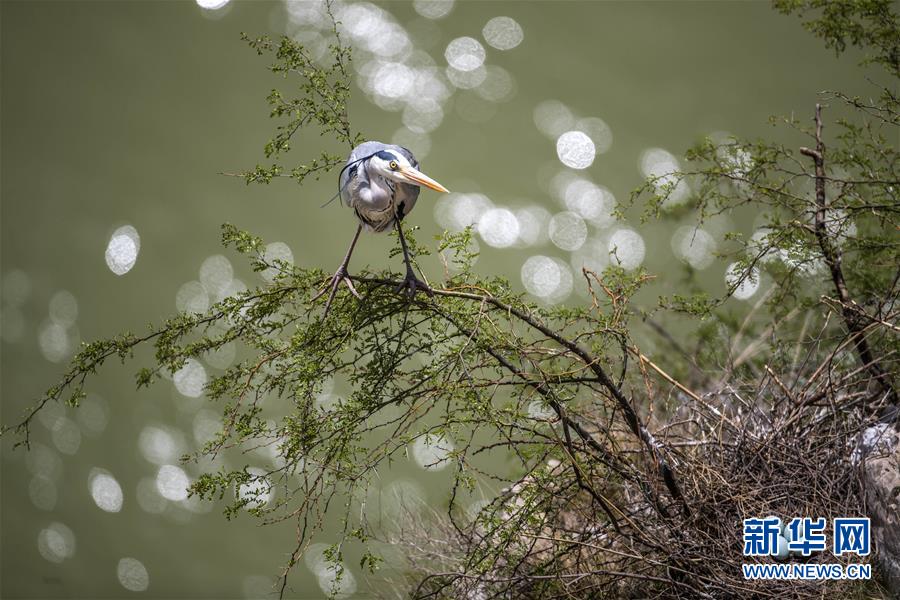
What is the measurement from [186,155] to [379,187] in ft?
8.31

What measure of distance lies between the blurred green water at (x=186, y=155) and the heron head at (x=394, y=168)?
2018 millimetres

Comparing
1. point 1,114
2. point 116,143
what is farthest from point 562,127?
point 1,114

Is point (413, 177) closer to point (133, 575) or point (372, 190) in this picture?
point (372, 190)

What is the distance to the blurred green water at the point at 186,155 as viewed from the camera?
3.75m

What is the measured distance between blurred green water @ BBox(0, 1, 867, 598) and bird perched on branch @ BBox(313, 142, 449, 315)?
196cm

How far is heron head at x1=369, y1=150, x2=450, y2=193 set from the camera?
69.3 inches

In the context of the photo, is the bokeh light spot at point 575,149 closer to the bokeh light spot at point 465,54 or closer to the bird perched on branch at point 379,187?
the bokeh light spot at point 465,54

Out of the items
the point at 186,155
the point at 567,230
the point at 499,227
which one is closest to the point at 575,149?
the point at 567,230

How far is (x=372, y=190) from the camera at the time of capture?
5.74 ft

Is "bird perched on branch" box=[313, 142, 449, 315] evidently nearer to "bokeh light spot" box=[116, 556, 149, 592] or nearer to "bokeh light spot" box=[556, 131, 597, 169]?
"bokeh light spot" box=[116, 556, 149, 592]

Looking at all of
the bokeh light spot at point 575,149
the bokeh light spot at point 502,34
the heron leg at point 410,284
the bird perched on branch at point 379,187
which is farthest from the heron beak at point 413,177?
the bokeh light spot at point 502,34

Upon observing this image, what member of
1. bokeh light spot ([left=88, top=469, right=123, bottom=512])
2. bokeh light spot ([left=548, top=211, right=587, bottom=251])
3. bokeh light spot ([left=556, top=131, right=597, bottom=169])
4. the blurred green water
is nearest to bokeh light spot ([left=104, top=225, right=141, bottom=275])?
the blurred green water

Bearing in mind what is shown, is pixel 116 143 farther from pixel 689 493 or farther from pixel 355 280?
pixel 689 493

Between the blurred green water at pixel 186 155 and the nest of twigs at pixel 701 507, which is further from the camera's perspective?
the blurred green water at pixel 186 155
